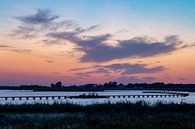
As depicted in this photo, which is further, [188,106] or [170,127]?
[188,106]

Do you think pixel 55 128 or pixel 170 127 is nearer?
pixel 55 128

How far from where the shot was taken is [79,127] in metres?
19.9

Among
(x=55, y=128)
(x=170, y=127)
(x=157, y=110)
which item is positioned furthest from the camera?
(x=157, y=110)

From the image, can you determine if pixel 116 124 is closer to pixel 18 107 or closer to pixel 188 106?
pixel 18 107

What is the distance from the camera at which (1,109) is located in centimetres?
3903

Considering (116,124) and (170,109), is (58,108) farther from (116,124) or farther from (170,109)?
(116,124)

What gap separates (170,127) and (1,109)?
23173mm

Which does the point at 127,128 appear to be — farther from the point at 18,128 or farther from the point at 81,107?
the point at 81,107

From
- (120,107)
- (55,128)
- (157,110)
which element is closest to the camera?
(55,128)

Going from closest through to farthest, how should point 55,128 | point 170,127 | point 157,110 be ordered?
point 55,128 < point 170,127 < point 157,110

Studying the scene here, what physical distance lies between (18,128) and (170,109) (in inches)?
931

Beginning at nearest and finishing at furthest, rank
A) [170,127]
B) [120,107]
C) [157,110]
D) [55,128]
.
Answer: [55,128]
[170,127]
[157,110]
[120,107]

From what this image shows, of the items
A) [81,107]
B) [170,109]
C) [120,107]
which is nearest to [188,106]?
[170,109]

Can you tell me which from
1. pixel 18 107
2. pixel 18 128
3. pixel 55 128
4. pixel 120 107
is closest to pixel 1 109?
pixel 18 107
